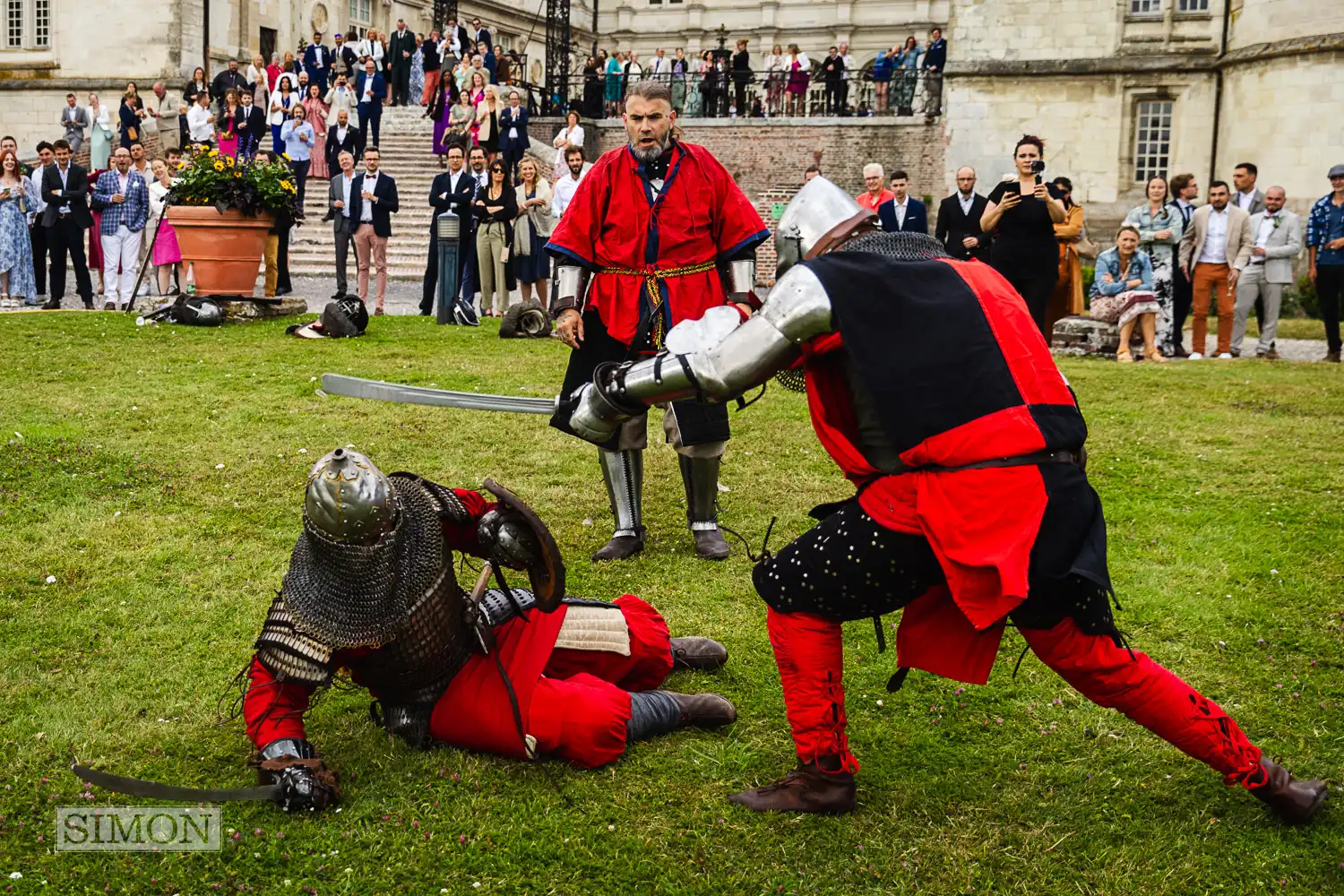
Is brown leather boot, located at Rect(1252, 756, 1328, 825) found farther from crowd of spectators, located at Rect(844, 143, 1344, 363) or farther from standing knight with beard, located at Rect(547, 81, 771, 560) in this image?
crowd of spectators, located at Rect(844, 143, 1344, 363)

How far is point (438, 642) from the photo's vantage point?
3.64 meters

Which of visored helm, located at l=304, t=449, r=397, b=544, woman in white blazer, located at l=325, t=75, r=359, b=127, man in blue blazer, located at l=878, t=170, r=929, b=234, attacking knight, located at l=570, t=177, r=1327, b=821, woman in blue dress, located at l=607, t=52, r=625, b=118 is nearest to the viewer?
attacking knight, located at l=570, t=177, r=1327, b=821

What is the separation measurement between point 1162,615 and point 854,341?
2872 mm

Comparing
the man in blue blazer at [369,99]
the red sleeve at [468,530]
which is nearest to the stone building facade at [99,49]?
the man in blue blazer at [369,99]

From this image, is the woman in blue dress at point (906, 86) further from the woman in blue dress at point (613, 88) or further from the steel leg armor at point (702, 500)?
the steel leg armor at point (702, 500)

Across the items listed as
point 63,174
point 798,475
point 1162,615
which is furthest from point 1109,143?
point 1162,615

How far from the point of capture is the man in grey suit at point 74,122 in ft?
92.6

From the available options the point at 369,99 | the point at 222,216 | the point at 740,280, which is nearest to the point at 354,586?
the point at 740,280

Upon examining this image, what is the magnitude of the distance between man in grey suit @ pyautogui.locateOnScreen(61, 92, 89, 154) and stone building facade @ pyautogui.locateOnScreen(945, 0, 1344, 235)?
20.1 m

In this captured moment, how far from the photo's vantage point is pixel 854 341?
3023mm

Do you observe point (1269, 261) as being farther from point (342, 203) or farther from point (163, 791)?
point (163, 791)

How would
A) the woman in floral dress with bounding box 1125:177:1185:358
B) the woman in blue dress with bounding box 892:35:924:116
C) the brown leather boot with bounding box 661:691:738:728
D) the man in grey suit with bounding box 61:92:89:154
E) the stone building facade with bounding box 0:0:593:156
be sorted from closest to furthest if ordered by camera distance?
the brown leather boot with bounding box 661:691:738:728
the woman in floral dress with bounding box 1125:177:1185:358
the man in grey suit with bounding box 61:92:89:154
the woman in blue dress with bounding box 892:35:924:116
the stone building facade with bounding box 0:0:593:156

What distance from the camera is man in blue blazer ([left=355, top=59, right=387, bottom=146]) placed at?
84.9ft

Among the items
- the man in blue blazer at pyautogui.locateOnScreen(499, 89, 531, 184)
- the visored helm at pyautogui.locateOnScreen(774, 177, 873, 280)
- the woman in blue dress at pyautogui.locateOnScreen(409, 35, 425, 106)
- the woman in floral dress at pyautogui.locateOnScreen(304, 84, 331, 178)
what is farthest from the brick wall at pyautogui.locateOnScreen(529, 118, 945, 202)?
the visored helm at pyautogui.locateOnScreen(774, 177, 873, 280)
